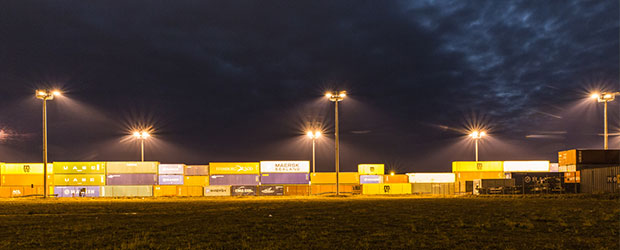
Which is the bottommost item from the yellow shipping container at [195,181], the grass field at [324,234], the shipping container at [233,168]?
the yellow shipping container at [195,181]

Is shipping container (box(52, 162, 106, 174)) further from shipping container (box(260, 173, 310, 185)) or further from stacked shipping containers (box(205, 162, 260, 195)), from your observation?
shipping container (box(260, 173, 310, 185))

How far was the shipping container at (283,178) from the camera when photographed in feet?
188

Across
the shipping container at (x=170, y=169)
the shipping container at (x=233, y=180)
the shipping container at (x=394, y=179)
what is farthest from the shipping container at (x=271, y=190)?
the shipping container at (x=394, y=179)

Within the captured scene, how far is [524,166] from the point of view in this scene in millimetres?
64250

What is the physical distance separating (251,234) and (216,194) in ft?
159

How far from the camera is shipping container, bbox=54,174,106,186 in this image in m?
54.3

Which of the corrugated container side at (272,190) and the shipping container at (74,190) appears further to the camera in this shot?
the corrugated container side at (272,190)

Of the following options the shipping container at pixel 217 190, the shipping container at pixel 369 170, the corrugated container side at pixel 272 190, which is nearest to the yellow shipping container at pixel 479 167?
the shipping container at pixel 369 170

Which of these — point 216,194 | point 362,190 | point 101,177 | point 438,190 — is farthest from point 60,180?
point 438,190

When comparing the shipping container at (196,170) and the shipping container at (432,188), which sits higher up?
the shipping container at (196,170)

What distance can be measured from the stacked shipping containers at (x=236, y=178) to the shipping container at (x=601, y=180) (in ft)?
134

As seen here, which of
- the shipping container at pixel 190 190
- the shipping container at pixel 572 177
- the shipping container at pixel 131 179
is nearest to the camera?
the shipping container at pixel 572 177

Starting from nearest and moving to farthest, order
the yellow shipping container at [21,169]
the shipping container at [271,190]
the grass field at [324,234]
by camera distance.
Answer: the grass field at [324,234] → the yellow shipping container at [21,169] → the shipping container at [271,190]

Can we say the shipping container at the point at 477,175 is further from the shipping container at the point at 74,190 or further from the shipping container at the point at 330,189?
the shipping container at the point at 74,190
